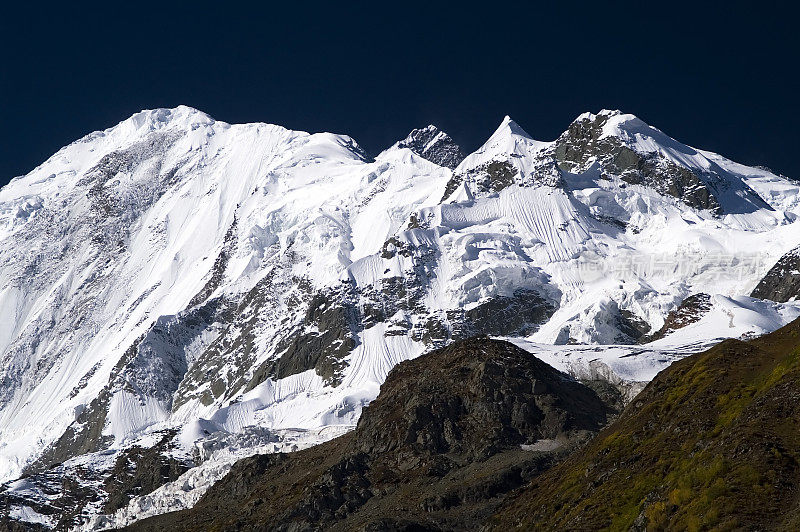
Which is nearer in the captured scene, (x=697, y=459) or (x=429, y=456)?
(x=697, y=459)

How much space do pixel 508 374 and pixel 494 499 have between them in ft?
139

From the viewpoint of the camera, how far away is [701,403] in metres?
108

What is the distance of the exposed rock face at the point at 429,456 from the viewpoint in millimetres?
134125

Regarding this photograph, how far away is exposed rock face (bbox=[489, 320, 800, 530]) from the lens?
77.7 m

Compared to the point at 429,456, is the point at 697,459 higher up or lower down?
lower down

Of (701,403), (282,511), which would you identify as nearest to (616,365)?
(282,511)

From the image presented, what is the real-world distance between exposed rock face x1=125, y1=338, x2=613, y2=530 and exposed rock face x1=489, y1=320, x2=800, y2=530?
1165 cm

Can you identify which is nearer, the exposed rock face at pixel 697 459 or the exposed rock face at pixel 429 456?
the exposed rock face at pixel 697 459

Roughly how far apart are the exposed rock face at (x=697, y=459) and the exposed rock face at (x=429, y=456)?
459 inches

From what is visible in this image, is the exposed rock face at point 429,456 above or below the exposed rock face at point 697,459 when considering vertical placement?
above

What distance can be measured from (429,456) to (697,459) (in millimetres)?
67301

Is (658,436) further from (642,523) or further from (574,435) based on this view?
(574,435)

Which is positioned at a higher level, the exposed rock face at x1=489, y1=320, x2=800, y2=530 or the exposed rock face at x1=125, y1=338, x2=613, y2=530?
the exposed rock face at x1=125, y1=338, x2=613, y2=530

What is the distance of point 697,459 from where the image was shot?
87562 millimetres
